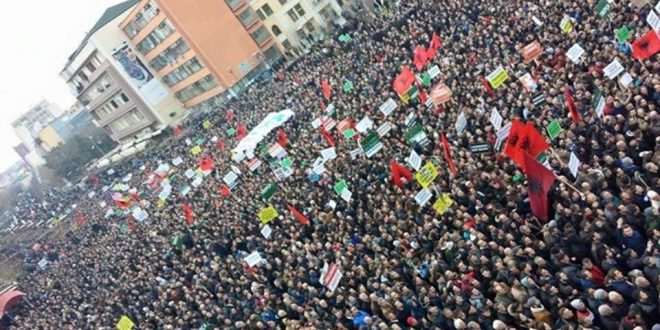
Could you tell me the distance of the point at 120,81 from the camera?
190ft

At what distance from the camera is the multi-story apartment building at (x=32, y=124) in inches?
4020

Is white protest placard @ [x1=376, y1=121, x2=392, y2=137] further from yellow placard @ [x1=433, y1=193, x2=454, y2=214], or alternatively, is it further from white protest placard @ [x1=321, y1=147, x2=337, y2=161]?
Result: yellow placard @ [x1=433, y1=193, x2=454, y2=214]

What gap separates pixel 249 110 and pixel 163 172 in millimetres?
7678

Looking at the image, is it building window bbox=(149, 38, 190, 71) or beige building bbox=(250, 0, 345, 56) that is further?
building window bbox=(149, 38, 190, 71)

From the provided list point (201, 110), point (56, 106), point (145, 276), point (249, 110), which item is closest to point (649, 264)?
point (145, 276)

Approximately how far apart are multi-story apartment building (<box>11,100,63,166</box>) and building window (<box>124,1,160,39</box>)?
1917 inches

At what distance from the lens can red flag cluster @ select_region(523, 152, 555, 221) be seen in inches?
391

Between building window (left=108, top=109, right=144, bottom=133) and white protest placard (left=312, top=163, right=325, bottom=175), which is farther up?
building window (left=108, top=109, right=144, bottom=133)

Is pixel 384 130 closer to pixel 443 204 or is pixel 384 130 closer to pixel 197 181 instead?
pixel 443 204

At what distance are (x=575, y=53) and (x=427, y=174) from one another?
4.56 m

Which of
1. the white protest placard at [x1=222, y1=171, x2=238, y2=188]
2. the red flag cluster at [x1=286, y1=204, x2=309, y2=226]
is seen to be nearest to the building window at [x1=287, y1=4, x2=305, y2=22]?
the white protest placard at [x1=222, y1=171, x2=238, y2=188]

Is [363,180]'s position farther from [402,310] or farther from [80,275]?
[80,275]

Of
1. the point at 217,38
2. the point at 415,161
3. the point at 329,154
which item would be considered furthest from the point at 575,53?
the point at 217,38

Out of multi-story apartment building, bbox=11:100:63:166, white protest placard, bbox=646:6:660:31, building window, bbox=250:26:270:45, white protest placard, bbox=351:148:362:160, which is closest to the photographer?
white protest placard, bbox=646:6:660:31
